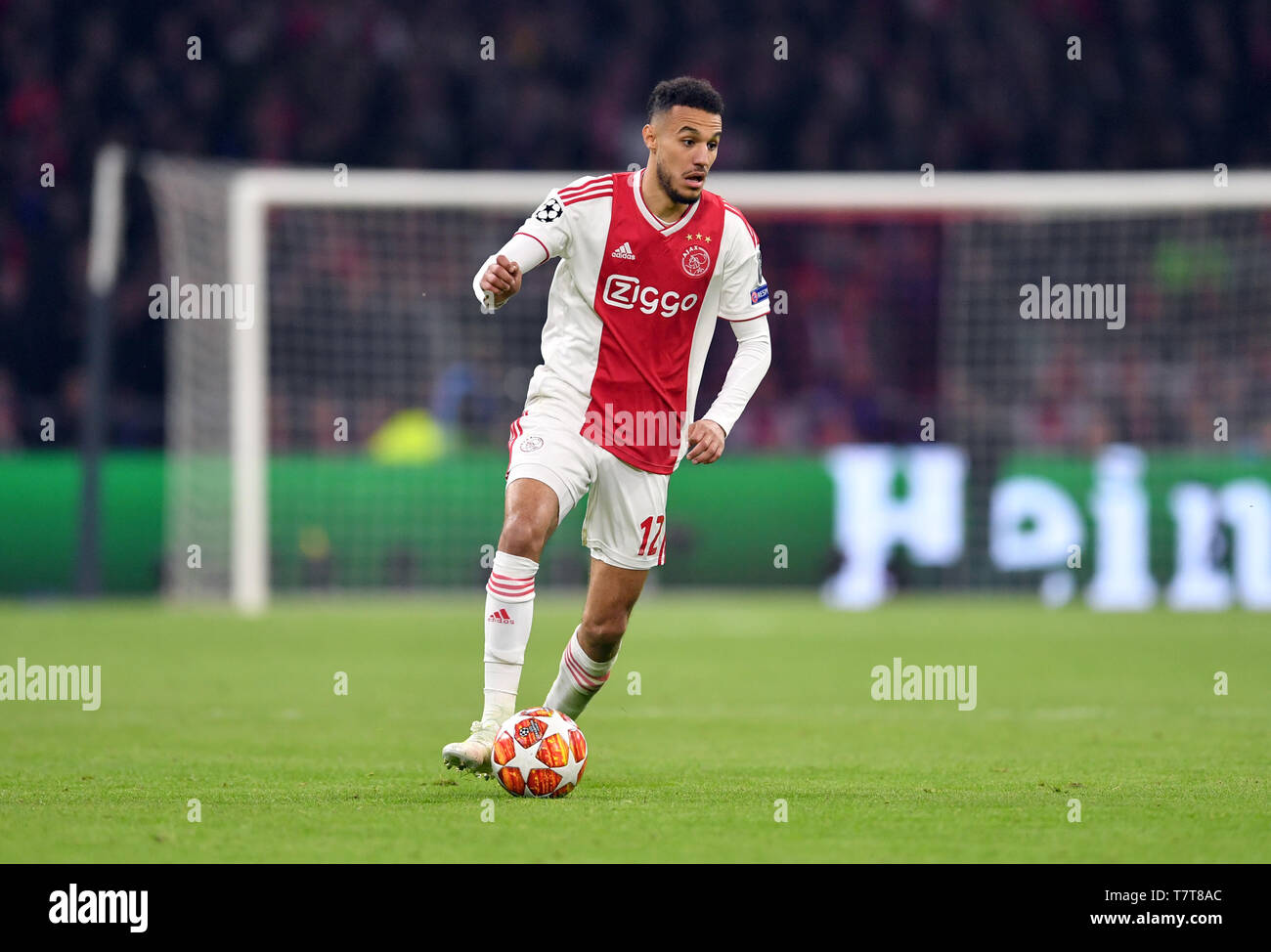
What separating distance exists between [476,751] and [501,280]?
158 cm

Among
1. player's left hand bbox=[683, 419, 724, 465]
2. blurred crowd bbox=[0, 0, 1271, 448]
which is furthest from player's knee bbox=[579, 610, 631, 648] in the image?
blurred crowd bbox=[0, 0, 1271, 448]

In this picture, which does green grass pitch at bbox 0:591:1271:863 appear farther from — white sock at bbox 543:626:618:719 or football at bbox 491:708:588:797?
white sock at bbox 543:626:618:719

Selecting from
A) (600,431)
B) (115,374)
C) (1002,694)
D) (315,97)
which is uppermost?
(315,97)

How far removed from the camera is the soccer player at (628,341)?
662 centimetres

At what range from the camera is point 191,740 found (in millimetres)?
7941

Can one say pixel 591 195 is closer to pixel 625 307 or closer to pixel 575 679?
pixel 625 307

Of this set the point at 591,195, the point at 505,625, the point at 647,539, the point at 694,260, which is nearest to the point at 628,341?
the point at 694,260

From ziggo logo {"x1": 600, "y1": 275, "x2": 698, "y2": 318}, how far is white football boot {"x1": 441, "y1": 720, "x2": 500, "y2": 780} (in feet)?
5.32

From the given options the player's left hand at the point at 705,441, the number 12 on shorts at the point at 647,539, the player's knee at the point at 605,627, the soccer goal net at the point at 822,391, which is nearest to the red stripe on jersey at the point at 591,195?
the player's left hand at the point at 705,441

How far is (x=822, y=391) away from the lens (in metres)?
21.6

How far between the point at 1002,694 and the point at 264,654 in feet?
16.9
